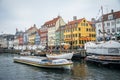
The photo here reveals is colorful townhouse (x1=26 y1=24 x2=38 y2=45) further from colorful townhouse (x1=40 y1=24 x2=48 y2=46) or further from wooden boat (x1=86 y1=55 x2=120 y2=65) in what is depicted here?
wooden boat (x1=86 y1=55 x2=120 y2=65)

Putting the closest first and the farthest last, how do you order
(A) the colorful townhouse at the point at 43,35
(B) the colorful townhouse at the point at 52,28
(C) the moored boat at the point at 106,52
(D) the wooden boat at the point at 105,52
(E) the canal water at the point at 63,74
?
(E) the canal water at the point at 63,74, (C) the moored boat at the point at 106,52, (D) the wooden boat at the point at 105,52, (B) the colorful townhouse at the point at 52,28, (A) the colorful townhouse at the point at 43,35

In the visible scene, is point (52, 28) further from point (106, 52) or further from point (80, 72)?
point (80, 72)

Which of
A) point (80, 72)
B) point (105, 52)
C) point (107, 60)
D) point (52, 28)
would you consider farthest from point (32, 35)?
point (80, 72)

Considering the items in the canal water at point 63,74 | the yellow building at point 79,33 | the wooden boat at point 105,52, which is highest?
the yellow building at point 79,33

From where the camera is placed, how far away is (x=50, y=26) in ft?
362

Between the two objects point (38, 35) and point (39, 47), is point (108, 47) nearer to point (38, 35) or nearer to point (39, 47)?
point (39, 47)

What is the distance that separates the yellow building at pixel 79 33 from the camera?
8575cm

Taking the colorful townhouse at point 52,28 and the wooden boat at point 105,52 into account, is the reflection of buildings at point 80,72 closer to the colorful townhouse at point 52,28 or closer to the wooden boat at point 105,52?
the wooden boat at point 105,52

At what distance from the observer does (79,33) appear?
8638 cm

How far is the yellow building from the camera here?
8575cm

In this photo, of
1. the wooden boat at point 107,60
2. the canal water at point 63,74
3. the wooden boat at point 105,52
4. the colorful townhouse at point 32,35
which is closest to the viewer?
the canal water at point 63,74

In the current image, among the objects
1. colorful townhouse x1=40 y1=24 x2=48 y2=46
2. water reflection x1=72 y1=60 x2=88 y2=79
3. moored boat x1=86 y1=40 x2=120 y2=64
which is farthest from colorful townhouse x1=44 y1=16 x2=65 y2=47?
water reflection x1=72 y1=60 x2=88 y2=79

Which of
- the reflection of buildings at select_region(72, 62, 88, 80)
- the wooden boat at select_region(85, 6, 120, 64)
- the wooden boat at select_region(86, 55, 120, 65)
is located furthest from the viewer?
the wooden boat at select_region(85, 6, 120, 64)

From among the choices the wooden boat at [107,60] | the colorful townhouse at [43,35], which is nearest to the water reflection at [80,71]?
the wooden boat at [107,60]
